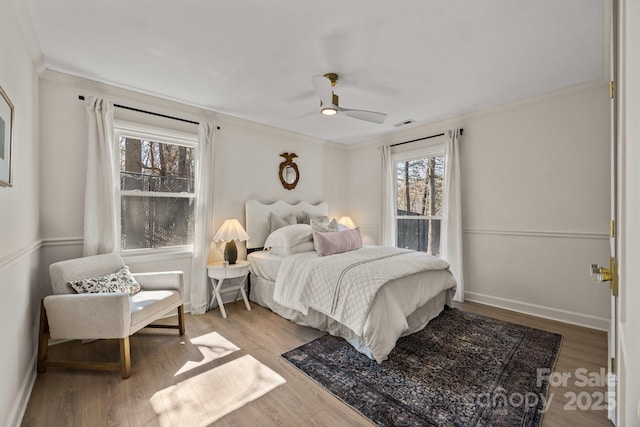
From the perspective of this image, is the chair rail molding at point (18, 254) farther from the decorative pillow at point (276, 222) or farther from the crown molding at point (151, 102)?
the decorative pillow at point (276, 222)

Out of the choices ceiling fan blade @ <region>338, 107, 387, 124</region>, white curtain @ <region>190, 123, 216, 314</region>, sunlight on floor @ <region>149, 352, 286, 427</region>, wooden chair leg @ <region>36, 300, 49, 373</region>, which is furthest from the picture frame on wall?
ceiling fan blade @ <region>338, 107, 387, 124</region>

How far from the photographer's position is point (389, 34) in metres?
2.06

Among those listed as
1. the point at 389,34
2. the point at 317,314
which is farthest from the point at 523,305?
the point at 389,34

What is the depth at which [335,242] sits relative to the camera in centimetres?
345

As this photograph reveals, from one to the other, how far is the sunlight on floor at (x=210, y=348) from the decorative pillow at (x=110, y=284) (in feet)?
2.47

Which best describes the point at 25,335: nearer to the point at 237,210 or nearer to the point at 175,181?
the point at 175,181

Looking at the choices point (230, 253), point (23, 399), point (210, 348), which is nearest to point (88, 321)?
point (23, 399)

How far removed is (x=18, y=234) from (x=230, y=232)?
6.17ft

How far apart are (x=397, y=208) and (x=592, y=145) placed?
242cm

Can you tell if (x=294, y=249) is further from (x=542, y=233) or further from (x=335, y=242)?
(x=542, y=233)

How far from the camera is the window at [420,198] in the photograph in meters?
4.20

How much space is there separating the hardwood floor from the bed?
0.39 m

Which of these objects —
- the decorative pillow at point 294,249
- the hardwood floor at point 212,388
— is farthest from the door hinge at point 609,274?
the decorative pillow at point 294,249
